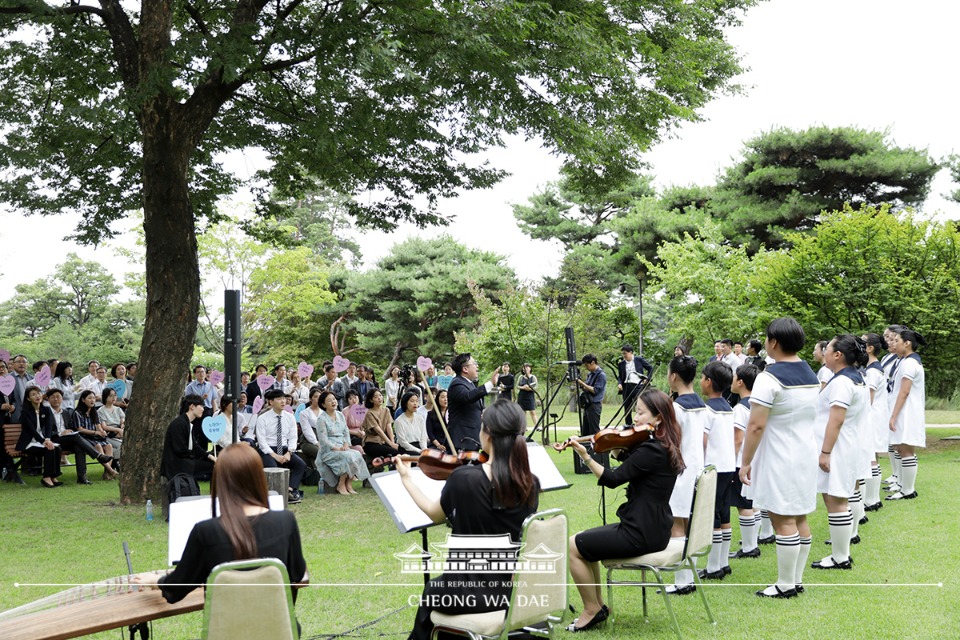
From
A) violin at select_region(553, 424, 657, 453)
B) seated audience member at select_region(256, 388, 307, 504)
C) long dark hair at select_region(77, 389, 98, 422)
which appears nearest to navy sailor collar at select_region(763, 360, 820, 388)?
violin at select_region(553, 424, 657, 453)

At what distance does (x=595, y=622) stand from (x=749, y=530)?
2.61 meters

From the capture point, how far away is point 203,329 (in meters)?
36.7

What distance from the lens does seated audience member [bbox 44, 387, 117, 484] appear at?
12.9 m

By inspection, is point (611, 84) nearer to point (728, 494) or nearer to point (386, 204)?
point (386, 204)

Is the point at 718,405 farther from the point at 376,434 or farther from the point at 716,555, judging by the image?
the point at 376,434

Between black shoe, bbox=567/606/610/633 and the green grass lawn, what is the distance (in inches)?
3.6

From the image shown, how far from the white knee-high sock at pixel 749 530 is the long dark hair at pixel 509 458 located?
3.82 m

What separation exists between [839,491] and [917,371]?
396cm

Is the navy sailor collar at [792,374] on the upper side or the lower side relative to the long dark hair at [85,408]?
upper

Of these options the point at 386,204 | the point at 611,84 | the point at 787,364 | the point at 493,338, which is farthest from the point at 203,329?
the point at 787,364

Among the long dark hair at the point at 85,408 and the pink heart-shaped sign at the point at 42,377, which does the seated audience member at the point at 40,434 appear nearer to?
the pink heart-shaped sign at the point at 42,377

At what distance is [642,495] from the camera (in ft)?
16.6

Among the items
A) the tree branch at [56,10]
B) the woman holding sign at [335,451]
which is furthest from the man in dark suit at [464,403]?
the tree branch at [56,10]

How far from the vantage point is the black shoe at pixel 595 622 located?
5.25 meters
